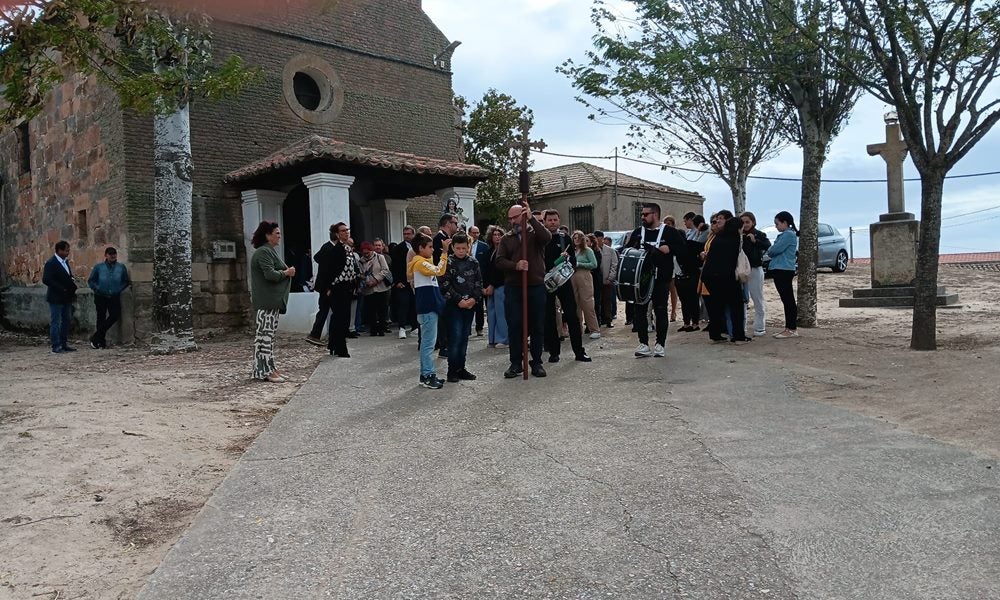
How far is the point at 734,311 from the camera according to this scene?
9.68 metres

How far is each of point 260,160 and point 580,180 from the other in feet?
68.5

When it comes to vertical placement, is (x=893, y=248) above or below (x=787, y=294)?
above

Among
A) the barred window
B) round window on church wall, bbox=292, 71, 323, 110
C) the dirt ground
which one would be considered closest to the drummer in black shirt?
the dirt ground

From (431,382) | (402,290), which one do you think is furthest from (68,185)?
(431,382)

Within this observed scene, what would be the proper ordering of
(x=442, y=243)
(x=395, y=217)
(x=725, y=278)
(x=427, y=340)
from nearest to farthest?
(x=427, y=340), (x=725, y=278), (x=442, y=243), (x=395, y=217)

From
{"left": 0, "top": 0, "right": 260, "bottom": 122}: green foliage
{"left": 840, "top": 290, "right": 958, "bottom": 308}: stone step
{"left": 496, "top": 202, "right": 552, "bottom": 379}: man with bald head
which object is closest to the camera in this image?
{"left": 0, "top": 0, "right": 260, "bottom": 122}: green foliage

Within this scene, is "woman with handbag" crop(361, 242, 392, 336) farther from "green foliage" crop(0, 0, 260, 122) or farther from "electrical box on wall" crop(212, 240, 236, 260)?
"green foliage" crop(0, 0, 260, 122)

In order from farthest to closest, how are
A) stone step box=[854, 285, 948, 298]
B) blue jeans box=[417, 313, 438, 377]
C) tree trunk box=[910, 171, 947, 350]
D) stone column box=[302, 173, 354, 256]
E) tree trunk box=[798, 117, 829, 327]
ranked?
stone step box=[854, 285, 948, 298]
stone column box=[302, 173, 354, 256]
tree trunk box=[798, 117, 829, 327]
tree trunk box=[910, 171, 947, 350]
blue jeans box=[417, 313, 438, 377]

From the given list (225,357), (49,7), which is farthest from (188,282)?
(49,7)

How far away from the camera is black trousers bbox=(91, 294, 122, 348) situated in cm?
1219

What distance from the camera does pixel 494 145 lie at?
28.2 meters

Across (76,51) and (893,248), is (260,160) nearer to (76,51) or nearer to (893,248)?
(76,51)

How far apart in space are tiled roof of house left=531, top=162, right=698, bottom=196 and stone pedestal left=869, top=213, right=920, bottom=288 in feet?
56.6

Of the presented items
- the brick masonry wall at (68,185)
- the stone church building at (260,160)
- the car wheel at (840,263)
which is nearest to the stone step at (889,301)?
the car wheel at (840,263)
